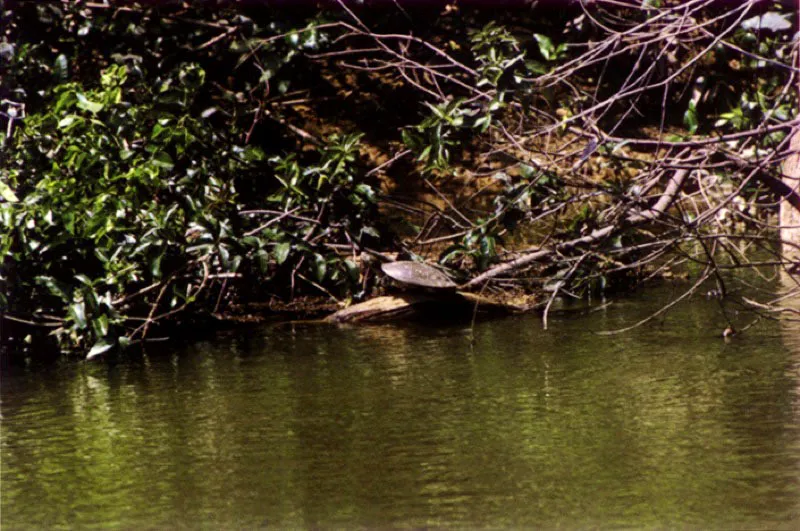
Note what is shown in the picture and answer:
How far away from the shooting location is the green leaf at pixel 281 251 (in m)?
7.31

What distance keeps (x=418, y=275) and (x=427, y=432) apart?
8.43 ft

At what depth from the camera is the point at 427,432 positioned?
15.8 ft

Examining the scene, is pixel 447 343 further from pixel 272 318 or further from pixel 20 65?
pixel 20 65

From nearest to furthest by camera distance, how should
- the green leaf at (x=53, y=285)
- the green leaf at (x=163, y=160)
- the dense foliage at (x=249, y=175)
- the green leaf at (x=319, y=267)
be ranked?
1. the dense foliage at (x=249, y=175)
2. the green leaf at (x=53, y=285)
3. the green leaf at (x=163, y=160)
4. the green leaf at (x=319, y=267)

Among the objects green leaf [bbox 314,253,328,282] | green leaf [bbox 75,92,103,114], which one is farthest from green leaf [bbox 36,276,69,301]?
green leaf [bbox 314,253,328,282]

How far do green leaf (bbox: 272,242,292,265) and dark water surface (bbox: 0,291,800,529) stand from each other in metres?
0.53

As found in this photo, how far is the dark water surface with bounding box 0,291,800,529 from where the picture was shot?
393 cm

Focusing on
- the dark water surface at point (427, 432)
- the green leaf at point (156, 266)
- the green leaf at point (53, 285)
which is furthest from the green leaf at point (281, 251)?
the green leaf at point (53, 285)

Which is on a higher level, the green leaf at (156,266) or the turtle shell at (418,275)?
the green leaf at (156,266)

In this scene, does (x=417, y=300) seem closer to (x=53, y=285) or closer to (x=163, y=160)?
(x=163, y=160)

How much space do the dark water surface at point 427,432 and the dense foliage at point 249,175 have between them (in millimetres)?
534

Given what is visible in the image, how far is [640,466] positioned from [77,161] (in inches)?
160

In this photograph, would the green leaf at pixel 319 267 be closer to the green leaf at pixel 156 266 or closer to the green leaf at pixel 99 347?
the green leaf at pixel 156 266

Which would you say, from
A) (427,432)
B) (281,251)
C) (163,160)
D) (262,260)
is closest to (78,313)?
(163,160)
